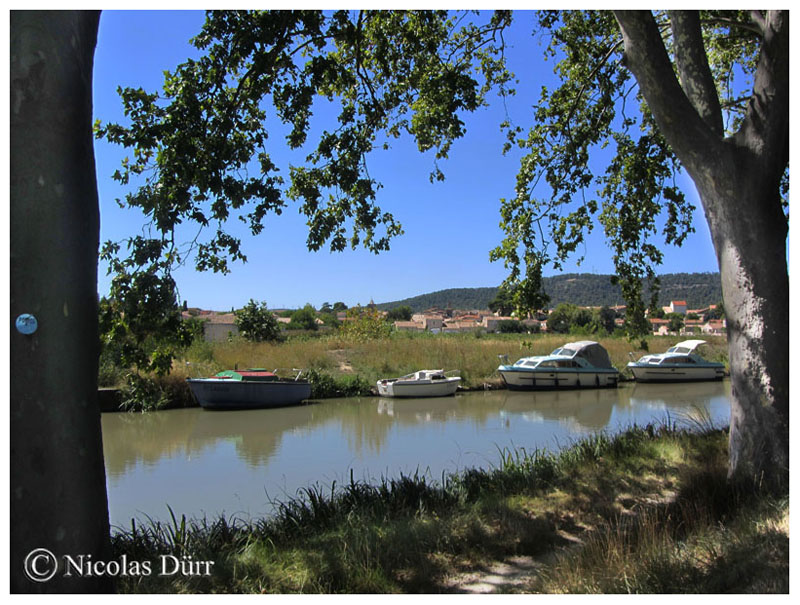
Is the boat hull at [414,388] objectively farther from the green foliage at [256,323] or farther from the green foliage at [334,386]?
the green foliage at [256,323]

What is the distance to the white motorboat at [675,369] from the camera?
3086 centimetres

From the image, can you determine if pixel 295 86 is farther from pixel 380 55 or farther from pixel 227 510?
pixel 227 510

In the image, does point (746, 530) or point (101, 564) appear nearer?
point (101, 564)

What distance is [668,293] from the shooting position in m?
121

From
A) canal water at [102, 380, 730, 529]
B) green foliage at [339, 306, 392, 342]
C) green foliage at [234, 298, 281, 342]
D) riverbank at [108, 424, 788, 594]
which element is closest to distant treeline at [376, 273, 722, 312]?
green foliage at [234, 298, 281, 342]

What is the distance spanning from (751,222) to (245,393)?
1789 cm

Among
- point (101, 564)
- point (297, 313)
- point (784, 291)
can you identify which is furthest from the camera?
point (297, 313)

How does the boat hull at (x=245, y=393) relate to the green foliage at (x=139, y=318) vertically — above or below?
below

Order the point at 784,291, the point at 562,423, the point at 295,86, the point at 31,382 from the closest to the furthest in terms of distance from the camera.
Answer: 1. the point at 31,382
2. the point at 784,291
3. the point at 295,86
4. the point at 562,423

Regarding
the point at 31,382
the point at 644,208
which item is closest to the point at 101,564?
the point at 31,382

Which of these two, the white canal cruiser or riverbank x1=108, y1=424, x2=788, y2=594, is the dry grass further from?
riverbank x1=108, y1=424, x2=788, y2=594

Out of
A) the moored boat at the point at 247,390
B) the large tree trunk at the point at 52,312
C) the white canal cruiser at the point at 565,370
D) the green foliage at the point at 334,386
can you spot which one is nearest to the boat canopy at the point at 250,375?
the moored boat at the point at 247,390

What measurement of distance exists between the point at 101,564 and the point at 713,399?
83.0 feet

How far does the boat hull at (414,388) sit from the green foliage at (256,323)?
3011 cm
